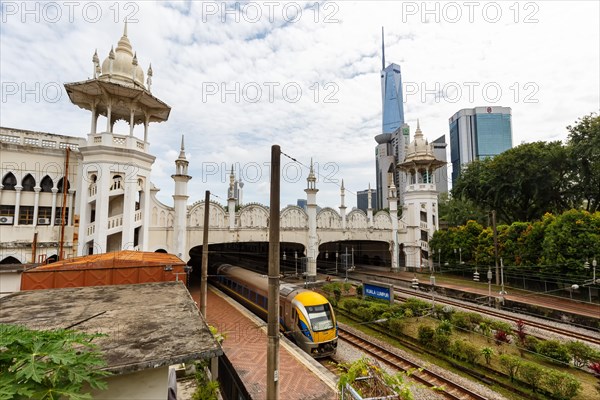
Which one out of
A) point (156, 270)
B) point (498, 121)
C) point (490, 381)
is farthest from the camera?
point (498, 121)

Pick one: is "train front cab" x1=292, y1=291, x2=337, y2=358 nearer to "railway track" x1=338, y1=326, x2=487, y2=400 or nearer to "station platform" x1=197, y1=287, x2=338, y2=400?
"station platform" x1=197, y1=287, x2=338, y2=400

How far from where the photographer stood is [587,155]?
89.6 feet

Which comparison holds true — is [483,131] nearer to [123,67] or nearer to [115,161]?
[123,67]

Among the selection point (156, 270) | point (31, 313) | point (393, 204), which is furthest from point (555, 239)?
point (31, 313)

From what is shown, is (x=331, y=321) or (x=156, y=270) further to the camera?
(x=156, y=270)

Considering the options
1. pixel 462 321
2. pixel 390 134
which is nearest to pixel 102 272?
pixel 462 321

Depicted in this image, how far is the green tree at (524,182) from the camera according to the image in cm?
3120

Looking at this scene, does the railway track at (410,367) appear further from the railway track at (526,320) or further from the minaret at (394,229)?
the minaret at (394,229)

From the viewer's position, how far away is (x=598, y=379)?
11.2m

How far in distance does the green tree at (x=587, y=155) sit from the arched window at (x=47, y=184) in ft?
144

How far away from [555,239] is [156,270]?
2744 centimetres

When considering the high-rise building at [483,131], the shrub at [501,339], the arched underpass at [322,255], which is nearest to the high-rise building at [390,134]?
the high-rise building at [483,131]

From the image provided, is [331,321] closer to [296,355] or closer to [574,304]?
[296,355]

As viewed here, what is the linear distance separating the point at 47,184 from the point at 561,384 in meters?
28.1
